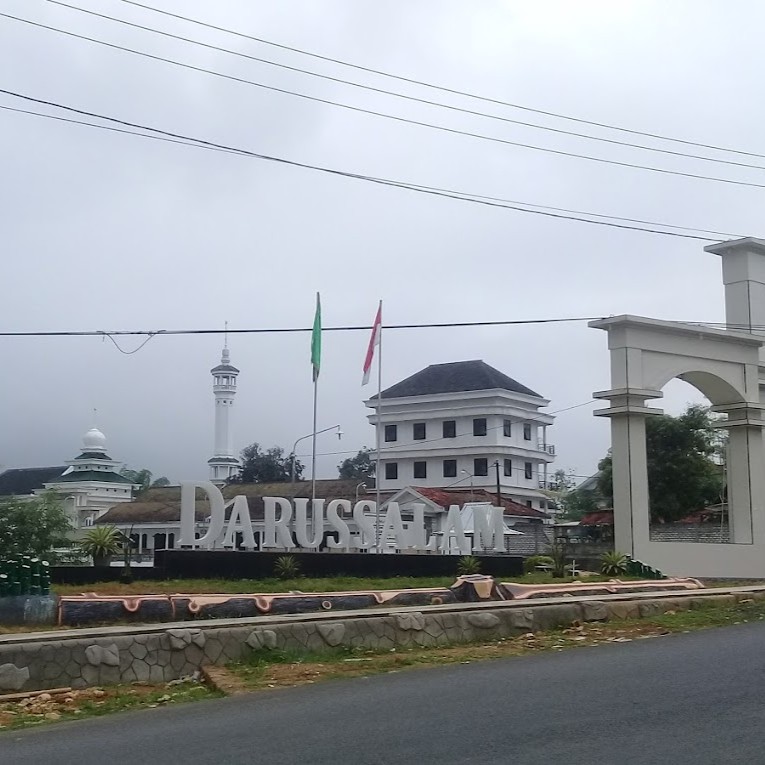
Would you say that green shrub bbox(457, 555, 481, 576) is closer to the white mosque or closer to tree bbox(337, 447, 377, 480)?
the white mosque

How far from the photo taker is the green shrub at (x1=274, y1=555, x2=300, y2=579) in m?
22.6

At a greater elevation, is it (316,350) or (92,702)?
(316,350)

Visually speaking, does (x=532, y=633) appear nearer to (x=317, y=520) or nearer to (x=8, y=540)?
(x=317, y=520)

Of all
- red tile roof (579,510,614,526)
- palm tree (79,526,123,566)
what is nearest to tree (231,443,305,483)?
red tile roof (579,510,614,526)

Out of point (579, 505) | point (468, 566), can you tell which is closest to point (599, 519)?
point (579, 505)

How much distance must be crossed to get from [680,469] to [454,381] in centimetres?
2695

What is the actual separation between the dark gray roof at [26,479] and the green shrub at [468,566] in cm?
5416

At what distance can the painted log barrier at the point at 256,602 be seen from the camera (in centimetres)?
1533

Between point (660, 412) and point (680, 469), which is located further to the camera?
point (680, 469)

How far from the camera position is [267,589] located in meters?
20.4

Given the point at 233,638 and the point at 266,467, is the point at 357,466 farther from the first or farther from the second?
the point at 233,638

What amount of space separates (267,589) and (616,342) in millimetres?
10473

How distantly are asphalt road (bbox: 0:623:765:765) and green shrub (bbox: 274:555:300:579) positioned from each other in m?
10.9

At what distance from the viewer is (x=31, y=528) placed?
33.3 m
